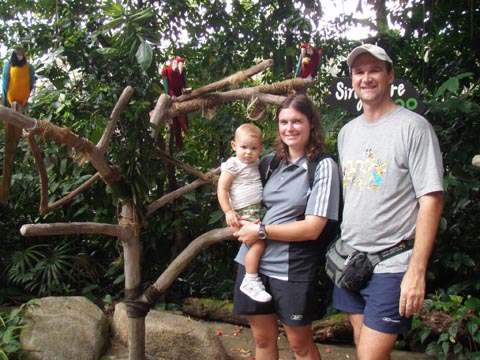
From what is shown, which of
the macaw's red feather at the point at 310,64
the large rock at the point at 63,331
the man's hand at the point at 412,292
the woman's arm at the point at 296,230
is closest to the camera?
the man's hand at the point at 412,292

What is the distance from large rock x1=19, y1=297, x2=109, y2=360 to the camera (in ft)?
8.77

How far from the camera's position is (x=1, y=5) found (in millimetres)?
3297

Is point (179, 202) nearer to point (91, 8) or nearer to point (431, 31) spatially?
point (91, 8)

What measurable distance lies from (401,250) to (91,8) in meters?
2.61

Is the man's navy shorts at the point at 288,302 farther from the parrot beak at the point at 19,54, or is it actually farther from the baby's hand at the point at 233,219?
the parrot beak at the point at 19,54

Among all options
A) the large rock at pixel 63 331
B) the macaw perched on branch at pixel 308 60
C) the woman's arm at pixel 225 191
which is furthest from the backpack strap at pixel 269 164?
the macaw perched on branch at pixel 308 60

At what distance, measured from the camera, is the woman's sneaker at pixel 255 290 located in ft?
5.24

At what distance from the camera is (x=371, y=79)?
1402 millimetres

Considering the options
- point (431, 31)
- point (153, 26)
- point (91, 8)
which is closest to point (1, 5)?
point (91, 8)

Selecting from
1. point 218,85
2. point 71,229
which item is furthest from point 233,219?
point 218,85

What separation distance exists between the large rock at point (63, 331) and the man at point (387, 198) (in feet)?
6.43

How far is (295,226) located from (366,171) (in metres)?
0.31

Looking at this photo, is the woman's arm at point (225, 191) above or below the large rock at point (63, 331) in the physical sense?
above

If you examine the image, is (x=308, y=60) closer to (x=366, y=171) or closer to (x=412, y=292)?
(x=366, y=171)
